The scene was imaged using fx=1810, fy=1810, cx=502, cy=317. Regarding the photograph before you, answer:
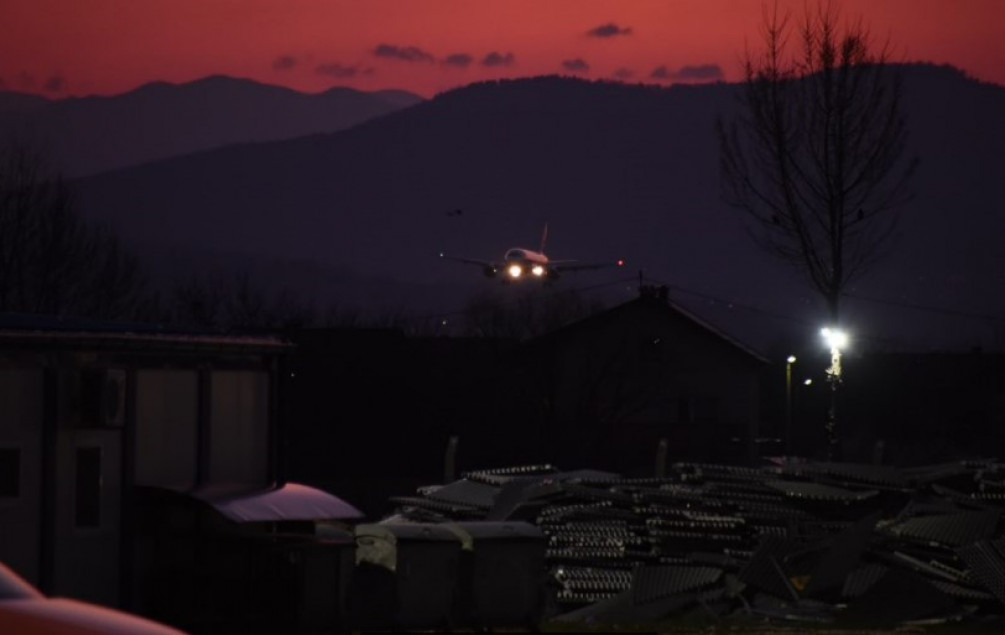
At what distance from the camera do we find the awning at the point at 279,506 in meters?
18.4

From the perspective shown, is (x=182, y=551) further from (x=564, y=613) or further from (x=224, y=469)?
(x=564, y=613)

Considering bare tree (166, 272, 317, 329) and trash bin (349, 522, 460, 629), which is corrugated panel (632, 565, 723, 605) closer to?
trash bin (349, 522, 460, 629)

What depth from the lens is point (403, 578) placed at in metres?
18.9

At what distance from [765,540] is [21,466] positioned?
35.1 feet

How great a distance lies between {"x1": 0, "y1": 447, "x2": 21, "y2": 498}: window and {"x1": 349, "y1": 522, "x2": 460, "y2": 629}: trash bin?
3530 mm

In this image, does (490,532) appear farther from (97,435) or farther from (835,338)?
(835,338)

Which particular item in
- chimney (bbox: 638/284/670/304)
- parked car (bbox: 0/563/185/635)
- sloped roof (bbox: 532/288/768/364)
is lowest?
parked car (bbox: 0/563/185/635)

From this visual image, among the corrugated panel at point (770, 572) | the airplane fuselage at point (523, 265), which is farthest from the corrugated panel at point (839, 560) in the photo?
the airplane fuselage at point (523, 265)

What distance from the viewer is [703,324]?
84500mm

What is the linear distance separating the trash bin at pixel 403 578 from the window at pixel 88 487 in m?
2.74

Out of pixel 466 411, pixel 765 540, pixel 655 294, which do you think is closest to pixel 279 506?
pixel 765 540

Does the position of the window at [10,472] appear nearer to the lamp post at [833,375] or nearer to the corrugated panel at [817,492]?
the corrugated panel at [817,492]

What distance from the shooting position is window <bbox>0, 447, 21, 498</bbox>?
59.0 ft

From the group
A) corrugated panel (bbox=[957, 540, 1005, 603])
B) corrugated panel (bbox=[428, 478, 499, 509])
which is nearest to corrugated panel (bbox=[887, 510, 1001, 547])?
corrugated panel (bbox=[957, 540, 1005, 603])
